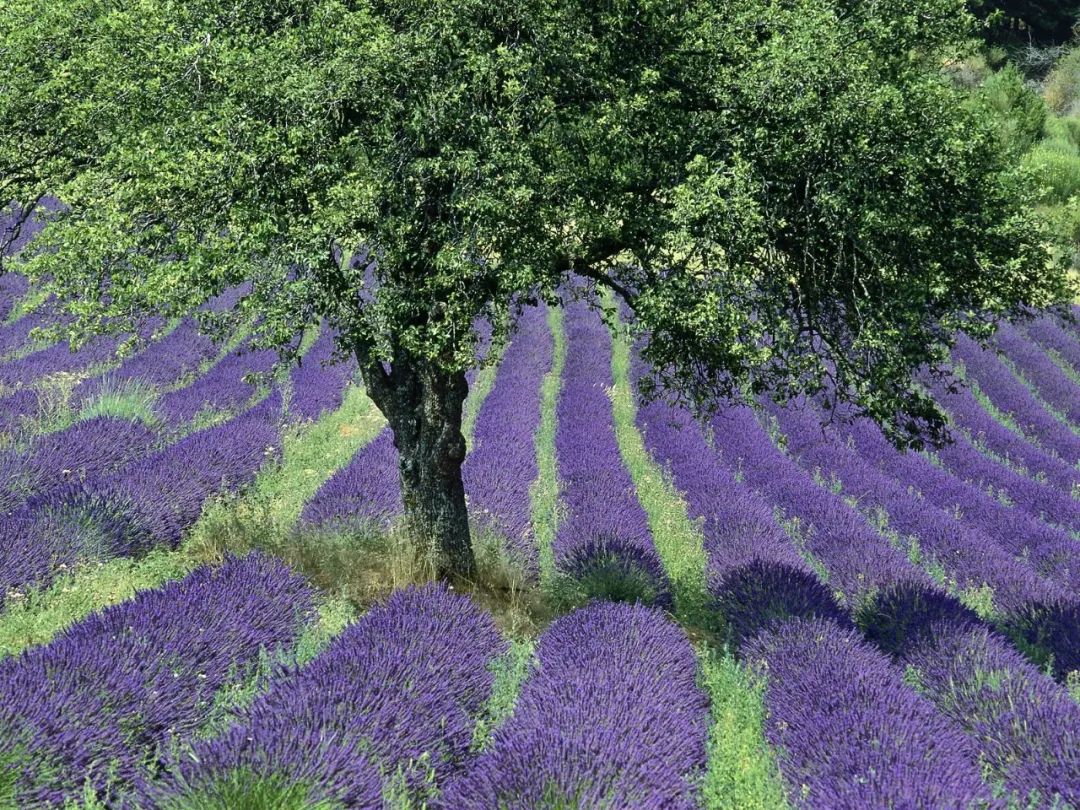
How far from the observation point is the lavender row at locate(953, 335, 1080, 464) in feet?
57.7

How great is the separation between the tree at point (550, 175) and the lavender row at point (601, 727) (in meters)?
1.95

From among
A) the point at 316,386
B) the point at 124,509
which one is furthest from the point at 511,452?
the point at 124,509

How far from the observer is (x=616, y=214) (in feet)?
24.4

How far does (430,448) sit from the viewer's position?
8695 millimetres

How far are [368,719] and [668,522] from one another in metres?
7.17

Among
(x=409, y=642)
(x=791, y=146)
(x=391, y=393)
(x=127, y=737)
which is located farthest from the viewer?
(x=391, y=393)

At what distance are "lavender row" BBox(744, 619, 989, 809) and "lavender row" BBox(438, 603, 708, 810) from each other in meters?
0.50

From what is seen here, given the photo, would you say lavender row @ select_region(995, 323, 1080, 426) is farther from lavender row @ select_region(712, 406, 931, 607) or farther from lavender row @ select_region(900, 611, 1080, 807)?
lavender row @ select_region(900, 611, 1080, 807)

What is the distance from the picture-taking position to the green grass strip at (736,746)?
5.55m

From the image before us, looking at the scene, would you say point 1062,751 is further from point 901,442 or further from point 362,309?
point 362,309

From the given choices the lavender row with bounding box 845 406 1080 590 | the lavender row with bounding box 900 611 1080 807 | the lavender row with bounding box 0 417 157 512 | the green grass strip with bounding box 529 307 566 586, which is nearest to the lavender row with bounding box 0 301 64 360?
the lavender row with bounding box 0 417 157 512

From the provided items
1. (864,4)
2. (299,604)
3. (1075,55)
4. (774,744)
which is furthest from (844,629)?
(1075,55)

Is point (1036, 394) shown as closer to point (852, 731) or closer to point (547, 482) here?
point (547, 482)

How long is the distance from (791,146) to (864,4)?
1.46 meters
